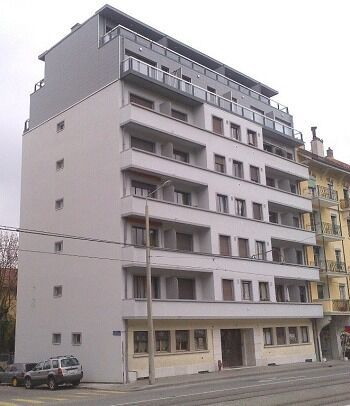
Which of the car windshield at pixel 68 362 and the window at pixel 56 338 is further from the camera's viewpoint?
the window at pixel 56 338

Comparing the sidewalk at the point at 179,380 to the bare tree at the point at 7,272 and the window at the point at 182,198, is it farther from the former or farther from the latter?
the bare tree at the point at 7,272

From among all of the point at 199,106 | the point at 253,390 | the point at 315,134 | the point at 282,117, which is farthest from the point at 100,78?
the point at 315,134

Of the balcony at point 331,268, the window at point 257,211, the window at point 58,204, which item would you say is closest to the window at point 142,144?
the window at point 58,204

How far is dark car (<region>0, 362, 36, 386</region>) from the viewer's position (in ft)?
100

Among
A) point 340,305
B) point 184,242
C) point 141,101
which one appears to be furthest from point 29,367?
point 340,305

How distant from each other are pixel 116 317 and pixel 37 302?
27.4 feet

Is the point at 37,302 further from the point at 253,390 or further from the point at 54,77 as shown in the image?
the point at 253,390

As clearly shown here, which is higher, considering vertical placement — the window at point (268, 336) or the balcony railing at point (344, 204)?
the balcony railing at point (344, 204)

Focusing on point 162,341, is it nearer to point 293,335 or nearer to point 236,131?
point 293,335

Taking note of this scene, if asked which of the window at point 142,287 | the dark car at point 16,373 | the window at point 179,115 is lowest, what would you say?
the dark car at point 16,373

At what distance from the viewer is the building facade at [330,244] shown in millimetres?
43250

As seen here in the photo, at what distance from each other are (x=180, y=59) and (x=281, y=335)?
21.0 m

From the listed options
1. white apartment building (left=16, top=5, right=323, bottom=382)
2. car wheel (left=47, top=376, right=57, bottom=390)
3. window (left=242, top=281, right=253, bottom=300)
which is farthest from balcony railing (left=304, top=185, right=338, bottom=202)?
car wheel (left=47, top=376, right=57, bottom=390)

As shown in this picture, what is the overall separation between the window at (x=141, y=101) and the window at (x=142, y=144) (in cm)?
227
